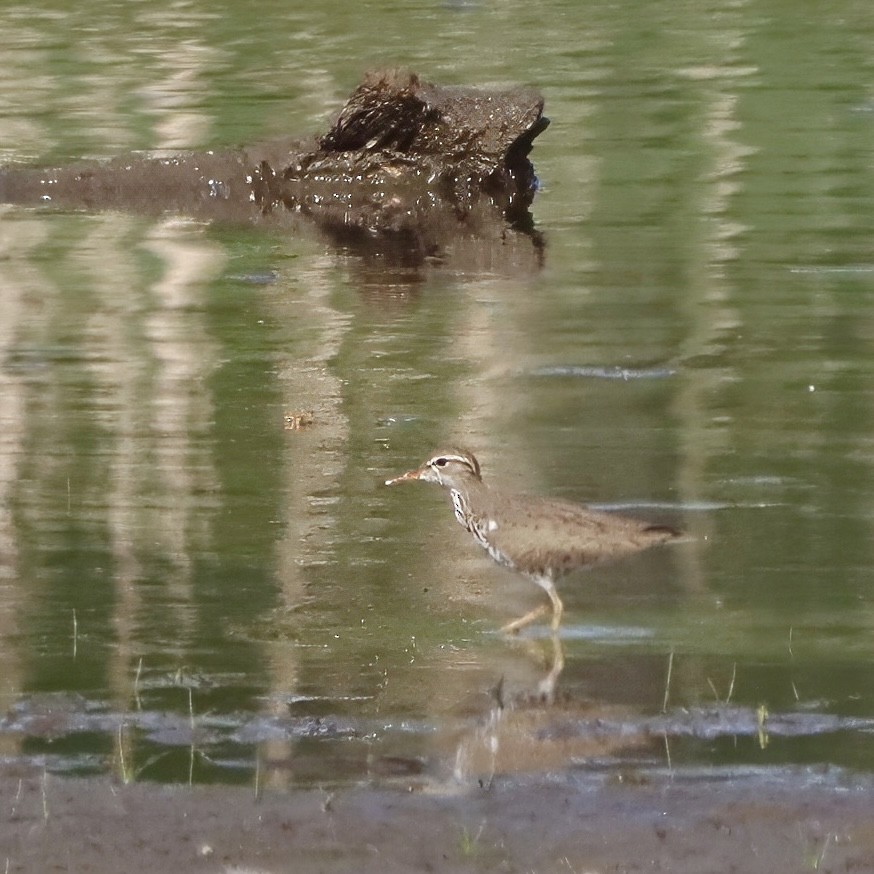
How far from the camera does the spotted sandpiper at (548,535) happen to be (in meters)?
6.70

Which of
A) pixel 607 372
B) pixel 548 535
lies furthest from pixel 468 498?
pixel 607 372

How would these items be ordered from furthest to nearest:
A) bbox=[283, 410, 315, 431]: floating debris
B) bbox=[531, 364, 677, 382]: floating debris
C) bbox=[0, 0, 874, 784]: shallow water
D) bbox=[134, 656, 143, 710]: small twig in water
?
1. bbox=[531, 364, 677, 382]: floating debris
2. bbox=[283, 410, 315, 431]: floating debris
3. bbox=[134, 656, 143, 710]: small twig in water
4. bbox=[0, 0, 874, 784]: shallow water

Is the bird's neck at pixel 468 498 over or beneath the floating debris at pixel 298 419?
over

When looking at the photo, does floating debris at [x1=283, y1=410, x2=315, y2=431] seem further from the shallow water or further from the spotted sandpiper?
the spotted sandpiper

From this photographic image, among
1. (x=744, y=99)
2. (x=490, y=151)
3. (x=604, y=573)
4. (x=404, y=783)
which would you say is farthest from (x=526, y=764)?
(x=744, y=99)

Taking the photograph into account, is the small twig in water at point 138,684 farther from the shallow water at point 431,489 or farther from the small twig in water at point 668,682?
the small twig in water at point 668,682

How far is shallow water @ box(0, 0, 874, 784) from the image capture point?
237 inches

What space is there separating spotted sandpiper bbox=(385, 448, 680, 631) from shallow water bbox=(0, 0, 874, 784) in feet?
0.63

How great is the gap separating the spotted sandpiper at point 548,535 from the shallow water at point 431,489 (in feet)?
0.63

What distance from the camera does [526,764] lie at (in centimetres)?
564

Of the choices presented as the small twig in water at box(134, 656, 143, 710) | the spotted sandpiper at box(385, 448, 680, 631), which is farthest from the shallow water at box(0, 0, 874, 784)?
the spotted sandpiper at box(385, 448, 680, 631)

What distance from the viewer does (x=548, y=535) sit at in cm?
676

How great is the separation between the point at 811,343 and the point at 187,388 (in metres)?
2.95

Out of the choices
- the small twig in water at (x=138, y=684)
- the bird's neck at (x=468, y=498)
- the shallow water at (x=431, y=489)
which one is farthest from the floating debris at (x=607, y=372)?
the small twig in water at (x=138, y=684)
